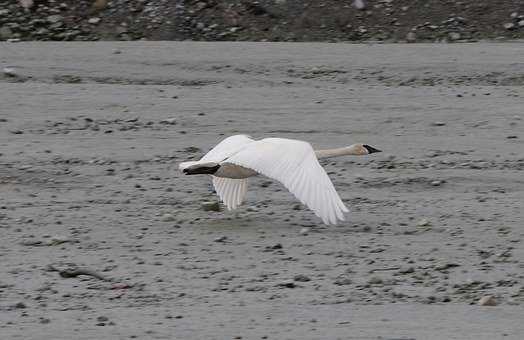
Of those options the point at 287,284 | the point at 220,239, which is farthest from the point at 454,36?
the point at 287,284

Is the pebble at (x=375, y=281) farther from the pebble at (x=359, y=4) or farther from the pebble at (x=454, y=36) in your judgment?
the pebble at (x=359, y=4)

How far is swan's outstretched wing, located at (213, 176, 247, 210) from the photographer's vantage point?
30.0 ft

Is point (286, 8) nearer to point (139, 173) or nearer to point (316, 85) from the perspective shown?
point (316, 85)

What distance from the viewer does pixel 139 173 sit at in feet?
33.0

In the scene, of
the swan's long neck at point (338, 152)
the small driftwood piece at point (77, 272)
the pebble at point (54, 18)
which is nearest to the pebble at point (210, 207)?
the swan's long neck at point (338, 152)

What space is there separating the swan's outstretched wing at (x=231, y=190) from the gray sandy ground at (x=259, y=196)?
0.32 feet

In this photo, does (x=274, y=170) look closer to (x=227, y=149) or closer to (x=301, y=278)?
(x=227, y=149)

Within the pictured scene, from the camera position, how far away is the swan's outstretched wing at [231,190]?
9.16m

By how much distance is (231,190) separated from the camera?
923 cm

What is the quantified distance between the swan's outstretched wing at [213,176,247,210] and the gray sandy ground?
10 cm

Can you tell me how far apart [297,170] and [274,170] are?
0.14 m

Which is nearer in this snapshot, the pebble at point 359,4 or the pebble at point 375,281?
the pebble at point 375,281

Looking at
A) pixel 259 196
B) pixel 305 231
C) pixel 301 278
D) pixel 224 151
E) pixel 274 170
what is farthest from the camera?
pixel 259 196

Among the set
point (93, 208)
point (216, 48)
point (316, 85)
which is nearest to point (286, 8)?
point (216, 48)
